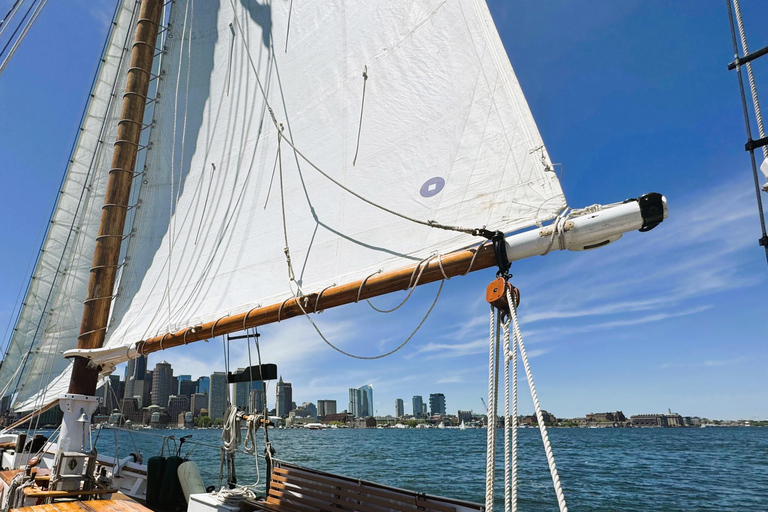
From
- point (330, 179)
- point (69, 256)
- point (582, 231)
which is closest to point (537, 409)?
point (582, 231)

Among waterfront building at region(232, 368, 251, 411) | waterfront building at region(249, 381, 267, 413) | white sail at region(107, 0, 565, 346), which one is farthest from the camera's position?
waterfront building at region(232, 368, 251, 411)

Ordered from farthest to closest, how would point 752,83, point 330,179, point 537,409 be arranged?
point 330,179 → point 752,83 → point 537,409

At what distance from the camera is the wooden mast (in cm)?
719

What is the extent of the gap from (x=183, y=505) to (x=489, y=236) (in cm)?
617

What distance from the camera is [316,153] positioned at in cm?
559

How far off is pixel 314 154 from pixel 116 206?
13.4 ft

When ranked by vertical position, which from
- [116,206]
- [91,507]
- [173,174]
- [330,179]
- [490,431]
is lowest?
[91,507]

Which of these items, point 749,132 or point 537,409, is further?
point 749,132

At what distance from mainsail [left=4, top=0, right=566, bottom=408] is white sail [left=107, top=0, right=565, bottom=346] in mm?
19

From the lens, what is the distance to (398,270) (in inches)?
161

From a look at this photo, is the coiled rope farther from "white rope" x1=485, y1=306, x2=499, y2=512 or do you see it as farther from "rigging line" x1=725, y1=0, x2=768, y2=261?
"rigging line" x1=725, y1=0, x2=768, y2=261

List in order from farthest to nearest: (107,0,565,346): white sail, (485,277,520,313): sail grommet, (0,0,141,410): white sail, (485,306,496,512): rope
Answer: (0,0,141,410): white sail → (107,0,565,346): white sail → (485,277,520,313): sail grommet → (485,306,496,512): rope

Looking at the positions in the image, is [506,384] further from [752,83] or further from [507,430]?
[752,83]

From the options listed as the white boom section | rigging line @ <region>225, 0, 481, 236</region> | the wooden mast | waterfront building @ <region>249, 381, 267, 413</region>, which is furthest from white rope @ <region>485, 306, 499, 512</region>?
the wooden mast
